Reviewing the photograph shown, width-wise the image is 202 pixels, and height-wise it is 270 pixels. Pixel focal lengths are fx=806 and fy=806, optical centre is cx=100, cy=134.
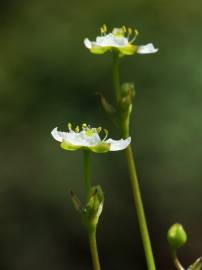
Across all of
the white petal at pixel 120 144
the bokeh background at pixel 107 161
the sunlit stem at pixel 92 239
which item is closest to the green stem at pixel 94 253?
the sunlit stem at pixel 92 239

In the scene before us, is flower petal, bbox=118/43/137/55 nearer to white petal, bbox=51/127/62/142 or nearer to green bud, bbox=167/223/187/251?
white petal, bbox=51/127/62/142

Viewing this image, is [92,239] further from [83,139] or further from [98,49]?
Answer: [98,49]

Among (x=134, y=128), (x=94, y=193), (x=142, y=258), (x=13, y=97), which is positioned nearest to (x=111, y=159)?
(x=134, y=128)

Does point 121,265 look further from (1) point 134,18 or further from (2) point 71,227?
(1) point 134,18

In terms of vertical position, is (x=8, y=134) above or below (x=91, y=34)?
below

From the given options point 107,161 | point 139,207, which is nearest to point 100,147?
point 139,207

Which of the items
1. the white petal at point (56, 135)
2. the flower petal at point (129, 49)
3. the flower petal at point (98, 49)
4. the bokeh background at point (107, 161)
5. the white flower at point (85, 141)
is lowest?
the white flower at point (85, 141)

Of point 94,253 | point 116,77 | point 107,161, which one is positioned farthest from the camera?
point 107,161

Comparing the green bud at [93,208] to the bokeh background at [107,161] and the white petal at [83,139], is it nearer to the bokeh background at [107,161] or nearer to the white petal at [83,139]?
the white petal at [83,139]
